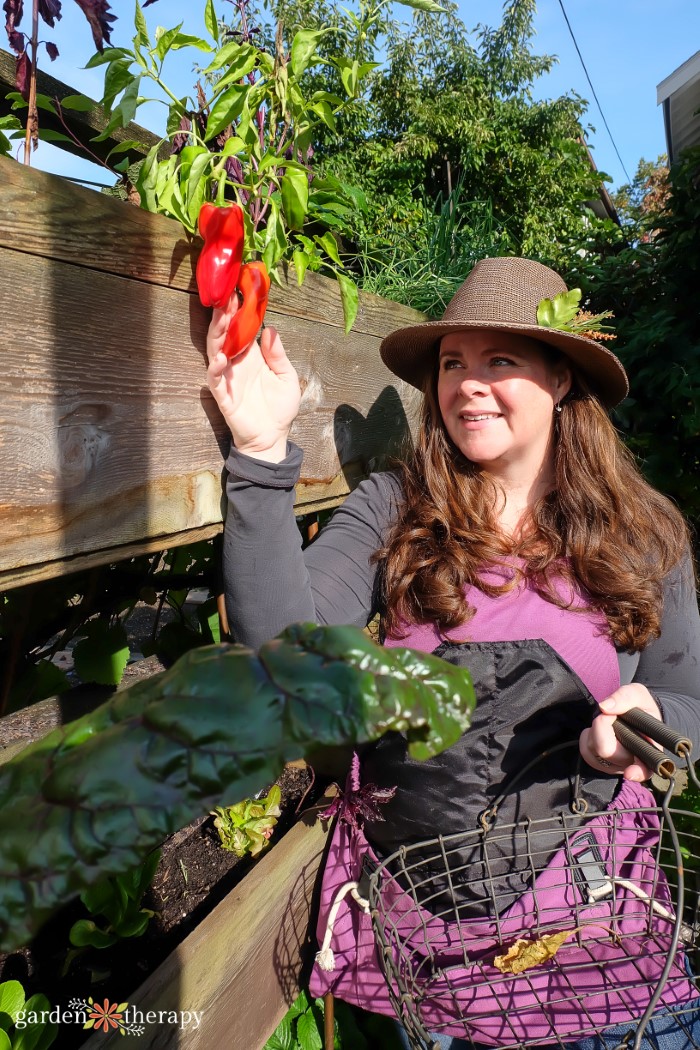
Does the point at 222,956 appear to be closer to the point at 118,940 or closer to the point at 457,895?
the point at 118,940

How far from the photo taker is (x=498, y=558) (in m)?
1.51

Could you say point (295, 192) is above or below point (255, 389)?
above

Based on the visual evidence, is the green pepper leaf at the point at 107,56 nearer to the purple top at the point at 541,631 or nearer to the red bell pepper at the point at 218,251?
the red bell pepper at the point at 218,251

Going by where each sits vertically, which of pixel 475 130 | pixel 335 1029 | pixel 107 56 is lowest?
pixel 335 1029

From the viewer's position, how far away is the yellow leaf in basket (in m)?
1.20

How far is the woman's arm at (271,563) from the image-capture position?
1125 mm

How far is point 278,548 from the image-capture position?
1192 mm

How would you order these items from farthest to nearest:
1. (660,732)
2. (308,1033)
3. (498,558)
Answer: (308,1033) → (498,558) → (660,732)

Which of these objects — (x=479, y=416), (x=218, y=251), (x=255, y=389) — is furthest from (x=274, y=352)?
(x=479, y=416)

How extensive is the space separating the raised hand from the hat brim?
1.41ft

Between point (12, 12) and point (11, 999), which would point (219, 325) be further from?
point (11, 999)

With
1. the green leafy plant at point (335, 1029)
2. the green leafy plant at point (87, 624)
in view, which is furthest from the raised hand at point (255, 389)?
the green leafy plant at point (335, 1029)

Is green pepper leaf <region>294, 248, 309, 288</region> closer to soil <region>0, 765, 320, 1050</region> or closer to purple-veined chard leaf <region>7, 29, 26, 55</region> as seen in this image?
purple-veined chard leaf <region>7, 29, 26, 55</region>

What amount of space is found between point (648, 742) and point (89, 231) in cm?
98
